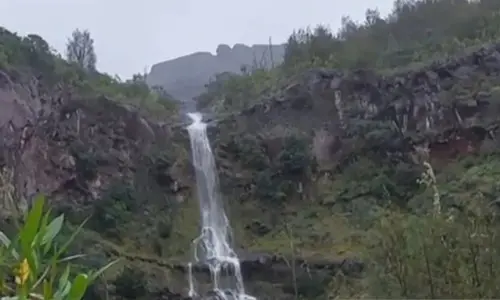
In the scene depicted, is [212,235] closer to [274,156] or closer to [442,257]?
[274,156]

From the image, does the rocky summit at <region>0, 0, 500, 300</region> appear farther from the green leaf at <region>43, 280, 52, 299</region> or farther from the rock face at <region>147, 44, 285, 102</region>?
the rock face at <region>147, 44, 285, 102</region>

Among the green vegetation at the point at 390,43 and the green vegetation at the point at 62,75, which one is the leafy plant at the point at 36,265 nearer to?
the green vegetation at the point at 62,75

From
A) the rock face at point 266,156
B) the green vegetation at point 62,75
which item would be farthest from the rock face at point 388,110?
the green vegetation at point 62,75

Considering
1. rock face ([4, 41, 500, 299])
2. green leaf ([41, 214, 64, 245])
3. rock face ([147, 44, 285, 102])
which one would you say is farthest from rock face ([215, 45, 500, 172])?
rock face ([147, 44, 285, 102])

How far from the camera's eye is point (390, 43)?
21.2 metres

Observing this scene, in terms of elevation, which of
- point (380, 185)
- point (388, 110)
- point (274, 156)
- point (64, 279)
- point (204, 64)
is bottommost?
point (380, 185)

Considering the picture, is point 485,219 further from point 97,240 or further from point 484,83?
point 484,83

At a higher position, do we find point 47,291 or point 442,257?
point 47,291

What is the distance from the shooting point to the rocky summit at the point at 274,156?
14047 millimetres

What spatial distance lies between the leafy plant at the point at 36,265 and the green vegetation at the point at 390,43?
713 inches

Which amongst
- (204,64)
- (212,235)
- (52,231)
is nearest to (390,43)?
(212,235)

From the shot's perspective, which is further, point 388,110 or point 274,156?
point 388,110

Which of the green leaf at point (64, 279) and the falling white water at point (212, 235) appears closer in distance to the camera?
the green leaf at point (64, 279)

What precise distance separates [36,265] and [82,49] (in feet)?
97.3
